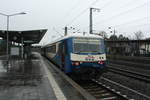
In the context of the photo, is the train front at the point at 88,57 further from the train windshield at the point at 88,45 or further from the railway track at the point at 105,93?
the railway track at the point at 105,93

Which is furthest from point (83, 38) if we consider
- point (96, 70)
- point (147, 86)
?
point (147, 86)

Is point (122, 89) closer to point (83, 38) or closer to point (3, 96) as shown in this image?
point (83, 38)

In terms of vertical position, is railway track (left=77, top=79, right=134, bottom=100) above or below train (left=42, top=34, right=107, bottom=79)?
below

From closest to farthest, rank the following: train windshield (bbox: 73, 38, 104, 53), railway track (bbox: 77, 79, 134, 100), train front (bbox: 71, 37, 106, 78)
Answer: railway track (bbox: 77, 79, 134, 100)
train front (bbox: 71, 37, 106, 78)
train windshield (bbox: 73, 38, 104, 53)

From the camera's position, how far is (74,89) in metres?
8.46

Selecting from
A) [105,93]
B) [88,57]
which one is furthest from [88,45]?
[105,93]

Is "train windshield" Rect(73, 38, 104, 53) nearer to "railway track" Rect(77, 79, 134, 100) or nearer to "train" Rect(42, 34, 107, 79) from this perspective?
"train" Rect(42, 34, 107, 79)

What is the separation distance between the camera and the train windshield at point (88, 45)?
1196cm

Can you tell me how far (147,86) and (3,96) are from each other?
7.63m

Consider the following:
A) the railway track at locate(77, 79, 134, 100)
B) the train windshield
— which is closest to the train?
the train windshield

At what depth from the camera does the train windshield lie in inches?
471

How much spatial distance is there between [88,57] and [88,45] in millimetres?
906

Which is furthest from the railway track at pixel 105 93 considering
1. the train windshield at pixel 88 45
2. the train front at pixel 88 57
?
the train windshield at pixel 88 45

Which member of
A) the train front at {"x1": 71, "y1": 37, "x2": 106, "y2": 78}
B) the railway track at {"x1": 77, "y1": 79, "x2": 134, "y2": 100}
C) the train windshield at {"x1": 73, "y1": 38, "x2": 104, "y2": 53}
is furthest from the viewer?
the train windshield at {"x1": 73, "y1": 38, "x2": 104, "y2": 53}
